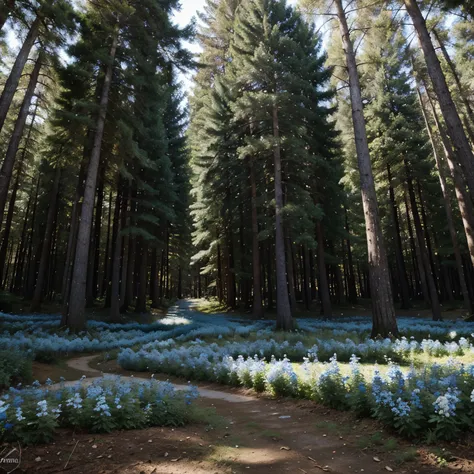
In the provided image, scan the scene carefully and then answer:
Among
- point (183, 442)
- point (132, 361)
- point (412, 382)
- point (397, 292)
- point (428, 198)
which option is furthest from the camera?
point (397, 292)

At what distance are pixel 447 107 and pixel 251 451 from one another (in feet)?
31.4

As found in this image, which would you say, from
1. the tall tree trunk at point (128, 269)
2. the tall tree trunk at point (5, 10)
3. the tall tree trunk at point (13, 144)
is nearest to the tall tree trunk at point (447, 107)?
the tall tree trunk at point (5, 10)

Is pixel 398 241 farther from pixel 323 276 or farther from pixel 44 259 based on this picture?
pixel 44 259

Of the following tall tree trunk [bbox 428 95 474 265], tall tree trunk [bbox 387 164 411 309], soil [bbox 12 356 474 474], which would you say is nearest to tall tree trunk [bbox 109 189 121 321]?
soil [bbox 12 356 474 474]

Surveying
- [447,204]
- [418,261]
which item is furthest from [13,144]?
[418,261]

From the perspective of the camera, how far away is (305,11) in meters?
13.4

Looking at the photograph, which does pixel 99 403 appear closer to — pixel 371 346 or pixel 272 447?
pixel 272 447

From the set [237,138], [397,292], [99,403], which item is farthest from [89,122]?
[397,292]

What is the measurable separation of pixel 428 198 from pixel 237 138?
50.0 feet

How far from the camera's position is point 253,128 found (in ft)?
64.5

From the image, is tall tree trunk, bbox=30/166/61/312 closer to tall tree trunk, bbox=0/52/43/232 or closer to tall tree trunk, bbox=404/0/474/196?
tall tree trunk, bbox=0/52/43/232

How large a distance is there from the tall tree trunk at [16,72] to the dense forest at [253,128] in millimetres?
65

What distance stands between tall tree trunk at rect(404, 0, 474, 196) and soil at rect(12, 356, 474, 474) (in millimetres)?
6717

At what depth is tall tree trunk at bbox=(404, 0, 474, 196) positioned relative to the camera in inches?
318
